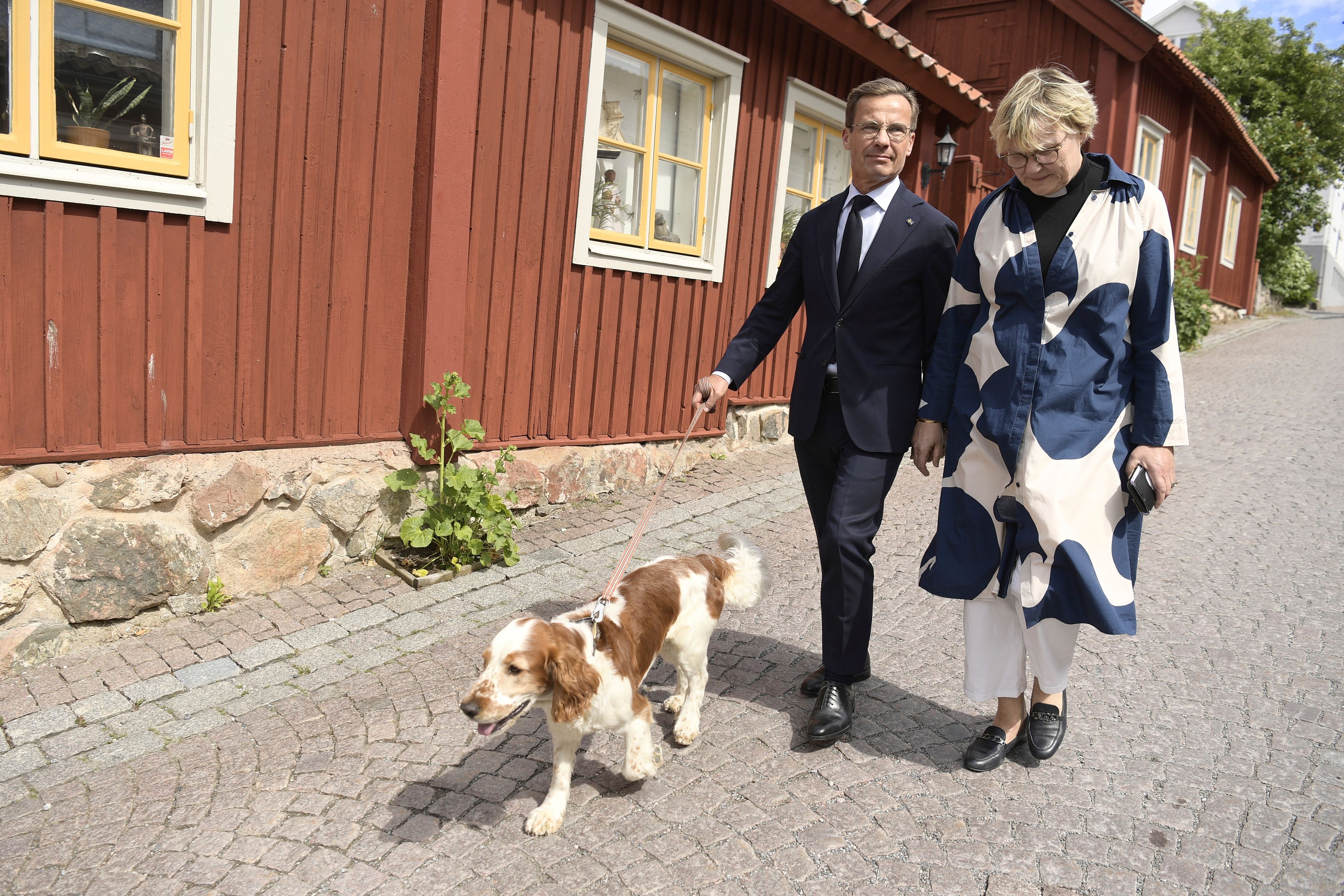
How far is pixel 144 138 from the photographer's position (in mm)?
4453

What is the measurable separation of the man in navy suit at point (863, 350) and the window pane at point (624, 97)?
3338 millimetres

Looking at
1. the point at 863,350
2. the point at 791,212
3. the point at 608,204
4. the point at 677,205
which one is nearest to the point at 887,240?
the point at 863,350

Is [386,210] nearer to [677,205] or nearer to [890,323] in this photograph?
[677,205]

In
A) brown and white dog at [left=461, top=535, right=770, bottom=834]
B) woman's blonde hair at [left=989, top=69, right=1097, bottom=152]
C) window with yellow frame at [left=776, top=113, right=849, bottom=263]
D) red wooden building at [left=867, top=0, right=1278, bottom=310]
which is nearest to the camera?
brown and white dog at [left=461, top=535, right=770, bottom=834]

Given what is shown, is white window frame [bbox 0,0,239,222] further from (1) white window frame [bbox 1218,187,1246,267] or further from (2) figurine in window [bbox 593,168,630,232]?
(1) white window frame [bbox 1218,187,1246,267]

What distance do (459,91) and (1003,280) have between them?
11.5 feet

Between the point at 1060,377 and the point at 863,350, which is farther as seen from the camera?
the point at 863,350

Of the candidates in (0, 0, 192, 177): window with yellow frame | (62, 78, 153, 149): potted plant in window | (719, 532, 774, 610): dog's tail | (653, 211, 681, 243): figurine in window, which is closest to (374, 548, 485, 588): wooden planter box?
(719, 532, 774, 610): dog's tail

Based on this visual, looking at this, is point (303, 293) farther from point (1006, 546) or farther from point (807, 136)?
point (807, 136)

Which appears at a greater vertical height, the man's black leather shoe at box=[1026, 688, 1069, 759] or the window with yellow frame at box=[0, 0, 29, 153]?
the window with yellow frame at box=[0, 0, 29, 153]

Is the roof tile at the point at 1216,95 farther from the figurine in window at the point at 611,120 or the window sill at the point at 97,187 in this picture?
the window sill at the point at 97,187

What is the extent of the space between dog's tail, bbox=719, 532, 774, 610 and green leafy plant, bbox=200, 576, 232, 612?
102 inches

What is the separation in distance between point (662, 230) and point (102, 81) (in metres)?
3.74

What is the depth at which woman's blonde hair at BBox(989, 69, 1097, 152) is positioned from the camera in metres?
2.91
